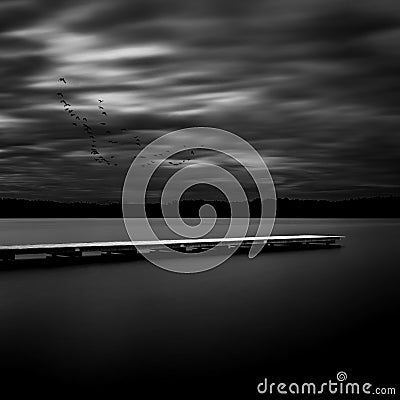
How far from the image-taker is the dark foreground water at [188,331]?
8.36m

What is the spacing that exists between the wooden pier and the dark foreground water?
231 cm

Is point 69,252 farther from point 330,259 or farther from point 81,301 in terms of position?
point 330,259

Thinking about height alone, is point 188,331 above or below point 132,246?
below

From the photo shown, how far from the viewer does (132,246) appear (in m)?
27.3

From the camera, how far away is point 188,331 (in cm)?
1172

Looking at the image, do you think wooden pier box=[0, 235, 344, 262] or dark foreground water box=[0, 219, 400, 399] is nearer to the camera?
dark foreground water box=[0, 219, 400, 399]

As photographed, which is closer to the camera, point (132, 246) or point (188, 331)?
point (188, 331)

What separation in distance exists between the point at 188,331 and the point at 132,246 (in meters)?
15.9

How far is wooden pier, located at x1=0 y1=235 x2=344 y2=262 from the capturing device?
23.6 metres

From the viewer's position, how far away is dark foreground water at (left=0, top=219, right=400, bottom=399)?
329 inches

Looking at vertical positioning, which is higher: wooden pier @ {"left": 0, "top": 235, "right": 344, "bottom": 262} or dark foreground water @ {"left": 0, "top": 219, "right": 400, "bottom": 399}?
wooden pier @ {"left": 0, "top": 235, "right": 344, "bottom": 262}

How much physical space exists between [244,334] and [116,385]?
13.6 ft

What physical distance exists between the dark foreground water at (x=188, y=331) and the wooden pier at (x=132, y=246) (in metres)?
2.31


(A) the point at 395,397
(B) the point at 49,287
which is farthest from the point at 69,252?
(A) the point at 395,397
